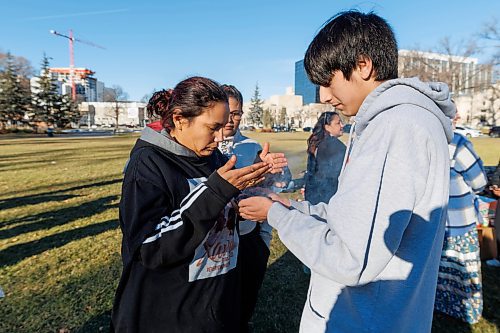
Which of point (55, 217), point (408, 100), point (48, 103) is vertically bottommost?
point (55, 217)

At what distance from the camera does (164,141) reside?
1.78 meters

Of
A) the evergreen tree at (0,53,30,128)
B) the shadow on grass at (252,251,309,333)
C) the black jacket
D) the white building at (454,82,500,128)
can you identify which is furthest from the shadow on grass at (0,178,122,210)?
the white building at (454,82,500,128)

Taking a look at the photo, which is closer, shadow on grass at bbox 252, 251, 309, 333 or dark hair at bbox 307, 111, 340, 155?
shadow on grass at bbox 252, 251, 309, 333

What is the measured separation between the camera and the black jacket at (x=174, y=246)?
1.50 m

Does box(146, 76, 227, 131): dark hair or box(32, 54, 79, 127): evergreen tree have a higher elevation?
box(32, 54, 79, 127): evergreen tree

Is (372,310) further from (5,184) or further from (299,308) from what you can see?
(5,184)

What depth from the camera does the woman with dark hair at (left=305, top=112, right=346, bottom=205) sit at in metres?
4.90

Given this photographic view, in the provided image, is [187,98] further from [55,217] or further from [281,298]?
[55,217]

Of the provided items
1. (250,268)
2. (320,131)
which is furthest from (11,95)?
(250,268)

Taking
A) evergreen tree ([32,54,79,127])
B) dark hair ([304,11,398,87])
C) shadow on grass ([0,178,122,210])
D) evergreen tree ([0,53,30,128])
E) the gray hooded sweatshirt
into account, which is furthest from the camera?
evergreen tree ([32,54,79,127])

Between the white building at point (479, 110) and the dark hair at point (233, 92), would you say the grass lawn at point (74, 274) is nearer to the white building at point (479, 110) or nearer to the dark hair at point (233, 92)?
the dark hair at point (233, 92)

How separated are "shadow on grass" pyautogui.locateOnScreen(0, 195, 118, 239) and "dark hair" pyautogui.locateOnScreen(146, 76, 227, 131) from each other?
5580 millimetres

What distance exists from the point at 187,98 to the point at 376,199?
1.15 metres

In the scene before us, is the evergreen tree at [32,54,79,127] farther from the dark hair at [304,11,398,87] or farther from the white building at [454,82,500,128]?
the white building at [454,82,500,128]
